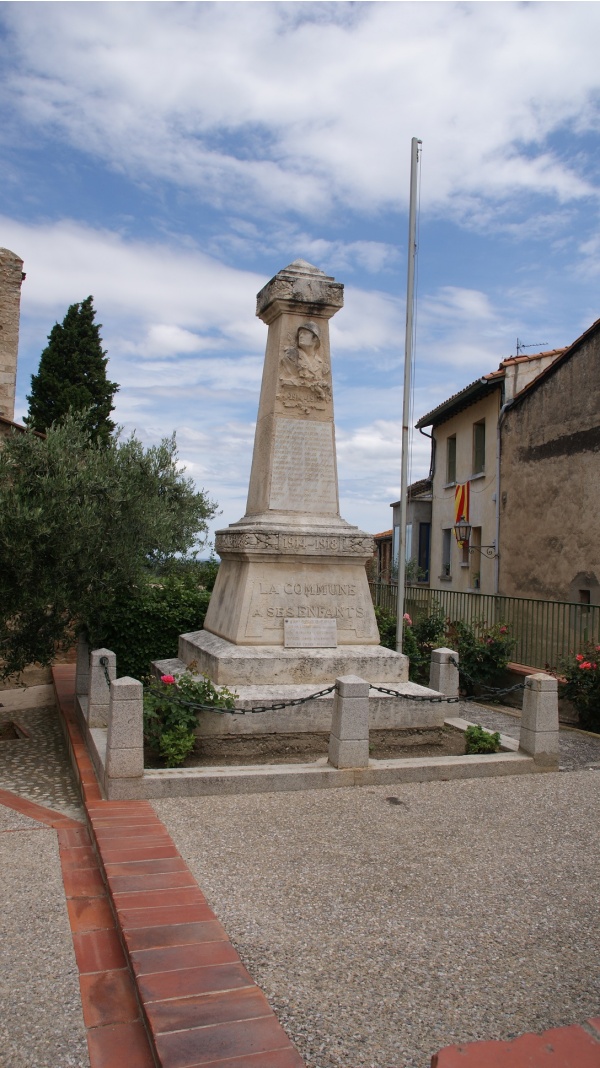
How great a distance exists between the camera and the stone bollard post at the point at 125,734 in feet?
18.3

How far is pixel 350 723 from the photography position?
604cm

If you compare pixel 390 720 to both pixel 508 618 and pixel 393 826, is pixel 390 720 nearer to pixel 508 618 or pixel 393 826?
pixel 393 826

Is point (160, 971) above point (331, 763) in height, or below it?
below

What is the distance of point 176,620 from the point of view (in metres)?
9.97

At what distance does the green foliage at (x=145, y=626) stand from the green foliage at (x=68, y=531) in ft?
0.43

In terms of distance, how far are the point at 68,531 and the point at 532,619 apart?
7.06m

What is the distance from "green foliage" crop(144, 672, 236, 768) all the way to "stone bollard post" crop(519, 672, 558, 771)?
8.44 feet

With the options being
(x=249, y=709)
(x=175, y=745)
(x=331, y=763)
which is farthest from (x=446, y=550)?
(x=175, y=745)

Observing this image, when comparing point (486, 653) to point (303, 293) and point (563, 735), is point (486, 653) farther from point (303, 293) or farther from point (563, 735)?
point (303, 293)

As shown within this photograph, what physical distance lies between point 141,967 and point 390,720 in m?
4.28

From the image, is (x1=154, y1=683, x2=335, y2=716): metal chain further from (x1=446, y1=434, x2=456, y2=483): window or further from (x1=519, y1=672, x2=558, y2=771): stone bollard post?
(x1=446, y1=434, x2=456, y2=483): window

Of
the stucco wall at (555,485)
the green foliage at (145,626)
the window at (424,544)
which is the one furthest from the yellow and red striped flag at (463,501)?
the green foliage at (145,626)

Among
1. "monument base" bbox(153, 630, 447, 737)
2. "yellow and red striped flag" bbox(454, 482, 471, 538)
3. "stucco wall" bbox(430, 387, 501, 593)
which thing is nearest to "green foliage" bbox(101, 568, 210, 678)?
"monument base" bbox(153, 630, 447, 737)

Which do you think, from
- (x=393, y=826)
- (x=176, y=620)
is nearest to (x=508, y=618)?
(x=176, y=620)
